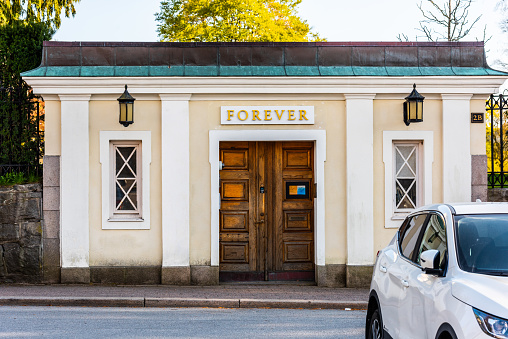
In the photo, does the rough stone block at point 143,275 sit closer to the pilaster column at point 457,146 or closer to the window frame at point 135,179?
the window frame at point 135,179

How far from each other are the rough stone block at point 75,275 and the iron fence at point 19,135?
81.9 inches

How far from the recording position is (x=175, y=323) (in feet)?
29.1

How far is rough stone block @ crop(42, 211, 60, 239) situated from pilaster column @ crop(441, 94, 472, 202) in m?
7.23

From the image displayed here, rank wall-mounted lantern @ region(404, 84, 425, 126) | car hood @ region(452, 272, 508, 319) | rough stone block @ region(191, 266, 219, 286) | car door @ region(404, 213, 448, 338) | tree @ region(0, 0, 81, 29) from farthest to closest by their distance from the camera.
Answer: tree @ region(0, 0, 81, 29), rough stone block @ region(191, 266, 219, 286), wall-mounted lantern @ region(404, 84, 425, 126), car door @ region(404, 213, 448, 338), car hood @ region(452, 272, 508, 319)

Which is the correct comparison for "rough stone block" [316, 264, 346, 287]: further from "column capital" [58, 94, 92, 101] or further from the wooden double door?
"column capital" [58, 94, 92, 101]

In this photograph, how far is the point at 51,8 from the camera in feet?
63.1

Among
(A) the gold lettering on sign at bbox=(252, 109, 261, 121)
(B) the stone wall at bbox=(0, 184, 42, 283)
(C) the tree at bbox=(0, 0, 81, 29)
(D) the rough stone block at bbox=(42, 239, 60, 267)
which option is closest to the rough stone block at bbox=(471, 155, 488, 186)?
(A) the gold lettering on sign at bbox=(252, 109, 261, 121)

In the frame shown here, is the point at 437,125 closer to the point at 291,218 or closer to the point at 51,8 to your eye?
the point at 291,218

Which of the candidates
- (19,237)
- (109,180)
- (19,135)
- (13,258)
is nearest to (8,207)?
(19,237)

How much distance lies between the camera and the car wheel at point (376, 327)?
611 cm

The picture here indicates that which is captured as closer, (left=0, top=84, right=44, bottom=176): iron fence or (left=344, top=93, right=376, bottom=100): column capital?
(left=344, top=93, right=376, bottom=100): column capital

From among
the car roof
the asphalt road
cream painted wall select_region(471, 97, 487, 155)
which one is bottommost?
the asphalt road

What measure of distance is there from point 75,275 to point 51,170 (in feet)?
6.52

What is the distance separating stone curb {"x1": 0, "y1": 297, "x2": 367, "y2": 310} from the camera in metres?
10.3
